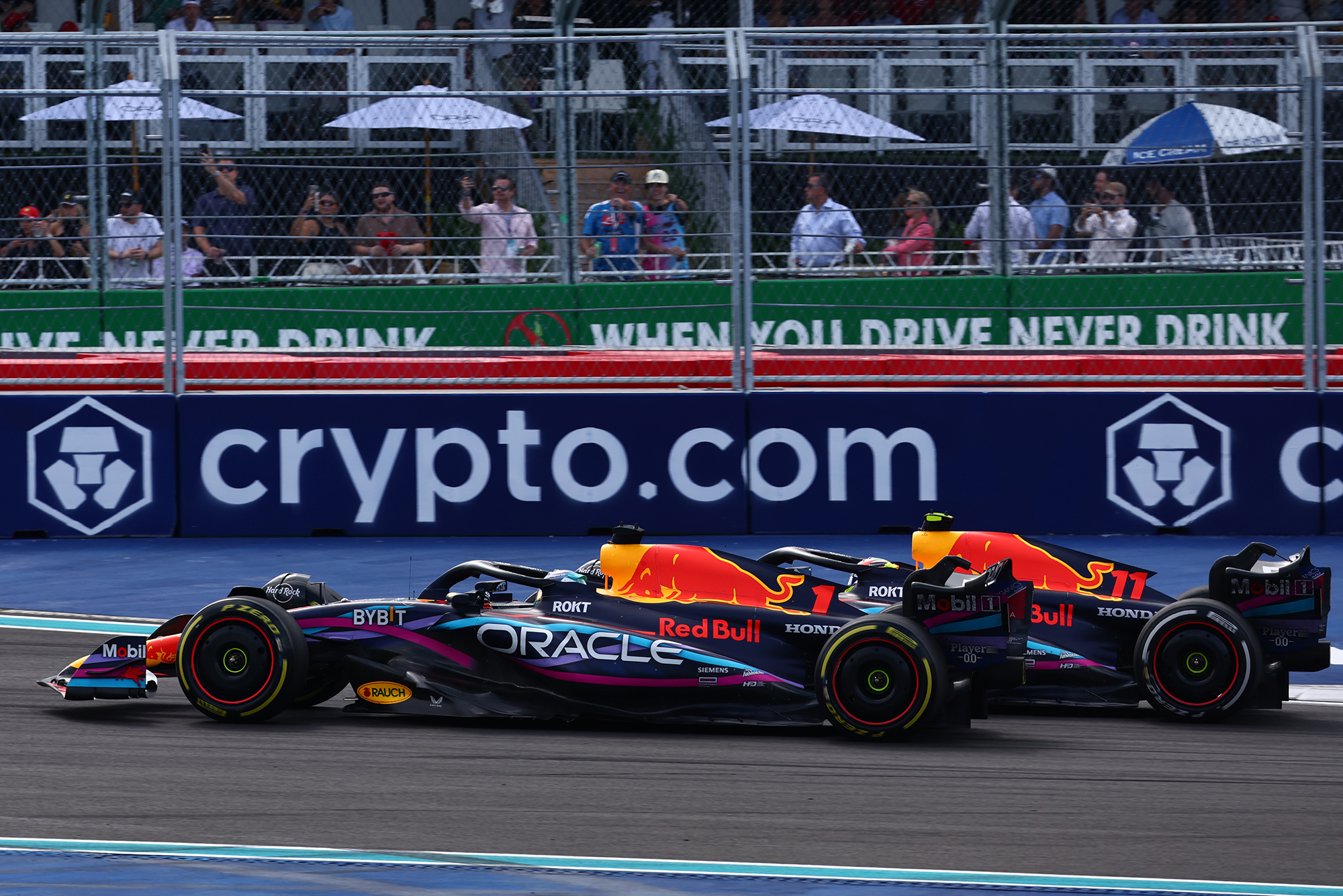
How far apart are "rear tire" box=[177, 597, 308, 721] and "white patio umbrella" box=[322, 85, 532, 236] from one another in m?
4.87

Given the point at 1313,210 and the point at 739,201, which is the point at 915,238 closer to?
the point at 739,201

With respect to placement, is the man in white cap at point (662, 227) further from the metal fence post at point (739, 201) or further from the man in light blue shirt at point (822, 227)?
the man in light blue shirt at point (822, 227)

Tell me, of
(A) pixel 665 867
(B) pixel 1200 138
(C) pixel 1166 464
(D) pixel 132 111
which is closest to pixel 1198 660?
(A) pixel 665 867

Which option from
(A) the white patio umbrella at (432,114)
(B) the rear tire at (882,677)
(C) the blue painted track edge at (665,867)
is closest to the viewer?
(C) the blue painted track edge at (665,867)

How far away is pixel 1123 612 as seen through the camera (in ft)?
19.1

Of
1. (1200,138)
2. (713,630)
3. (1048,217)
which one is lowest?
(713,630)

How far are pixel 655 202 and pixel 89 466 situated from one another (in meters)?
3.49

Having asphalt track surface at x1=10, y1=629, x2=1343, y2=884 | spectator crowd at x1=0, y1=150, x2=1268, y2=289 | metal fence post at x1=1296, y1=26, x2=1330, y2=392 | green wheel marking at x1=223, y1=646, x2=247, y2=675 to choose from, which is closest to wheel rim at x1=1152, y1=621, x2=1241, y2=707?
asphalt track surface at x1=10, y1=629, x2=1343, y2=884

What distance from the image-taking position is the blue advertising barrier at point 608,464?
31.9 feet

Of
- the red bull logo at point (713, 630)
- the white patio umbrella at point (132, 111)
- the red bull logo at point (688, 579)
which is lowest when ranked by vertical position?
the red bull logo at point (713, 630)

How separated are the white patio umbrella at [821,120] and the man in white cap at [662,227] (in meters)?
0.61

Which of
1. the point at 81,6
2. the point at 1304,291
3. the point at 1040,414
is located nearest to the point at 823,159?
the point at 1040,414

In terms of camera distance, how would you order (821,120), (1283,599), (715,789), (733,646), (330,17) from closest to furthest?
1. (715,789)
2. (733,646)
3. (1283,599)
4. (821,120)
5. (330,17)

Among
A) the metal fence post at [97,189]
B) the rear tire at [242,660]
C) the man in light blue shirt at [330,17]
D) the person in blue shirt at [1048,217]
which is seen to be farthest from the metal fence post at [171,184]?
the man in light blue shirt at [330,17]
